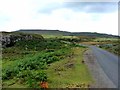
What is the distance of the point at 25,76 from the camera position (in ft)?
81.8

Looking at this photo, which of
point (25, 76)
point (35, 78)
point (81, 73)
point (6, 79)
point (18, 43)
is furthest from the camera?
point (18, 43)

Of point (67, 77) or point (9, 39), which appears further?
point (9, 39)

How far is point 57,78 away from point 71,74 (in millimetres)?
2457

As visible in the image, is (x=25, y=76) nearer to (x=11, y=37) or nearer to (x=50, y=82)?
(x=50, y=82)

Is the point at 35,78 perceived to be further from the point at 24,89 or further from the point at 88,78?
the point at 88,78

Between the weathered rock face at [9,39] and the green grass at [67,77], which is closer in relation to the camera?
the green grass at [67,77]

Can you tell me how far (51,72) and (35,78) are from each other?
5.83 m

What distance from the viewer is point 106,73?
28.1 metres

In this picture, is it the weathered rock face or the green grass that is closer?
the green grass

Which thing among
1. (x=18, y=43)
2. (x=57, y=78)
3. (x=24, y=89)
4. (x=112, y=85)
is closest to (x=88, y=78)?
(x=57, y=78)

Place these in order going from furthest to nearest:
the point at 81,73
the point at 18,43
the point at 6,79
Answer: the point at 18,43 → the point at 81,73 → the point at 6,79

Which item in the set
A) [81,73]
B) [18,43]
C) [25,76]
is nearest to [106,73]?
[81,73]

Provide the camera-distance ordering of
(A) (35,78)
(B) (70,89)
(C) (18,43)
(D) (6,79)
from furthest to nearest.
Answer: (C) (18,43)
(D) (6,79)
(A) (35,78)
(B) (70,89)

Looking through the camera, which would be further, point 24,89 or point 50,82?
point 50,82
